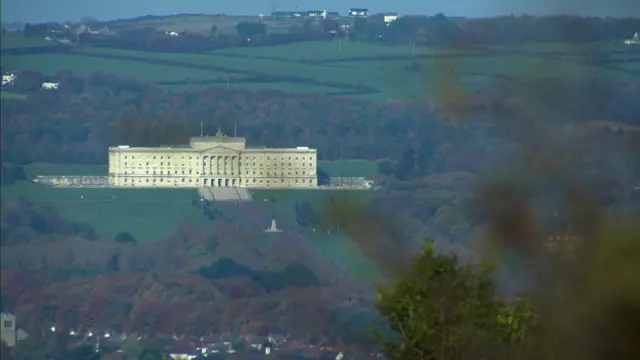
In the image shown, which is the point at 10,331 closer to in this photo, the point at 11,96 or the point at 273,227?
the point at 273,227

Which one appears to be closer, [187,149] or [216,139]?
[216,139]

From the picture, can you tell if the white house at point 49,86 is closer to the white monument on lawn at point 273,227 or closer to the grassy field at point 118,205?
the grassy field at point 118,205

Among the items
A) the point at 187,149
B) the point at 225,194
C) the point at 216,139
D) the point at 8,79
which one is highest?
the point at 8,79

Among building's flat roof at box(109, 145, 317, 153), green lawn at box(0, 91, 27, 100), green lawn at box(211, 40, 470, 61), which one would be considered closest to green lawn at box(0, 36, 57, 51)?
green lawn at box(0, 91, 27, 100)

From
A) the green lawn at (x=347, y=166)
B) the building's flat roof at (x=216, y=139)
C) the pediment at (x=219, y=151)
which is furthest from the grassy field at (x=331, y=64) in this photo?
the pediment at (x=219, y=151)

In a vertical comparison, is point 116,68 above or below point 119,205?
above

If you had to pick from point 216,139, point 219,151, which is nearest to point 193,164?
point 219,151
